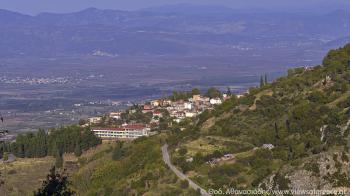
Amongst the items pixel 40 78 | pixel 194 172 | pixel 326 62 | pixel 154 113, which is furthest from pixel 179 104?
pixel 40 78

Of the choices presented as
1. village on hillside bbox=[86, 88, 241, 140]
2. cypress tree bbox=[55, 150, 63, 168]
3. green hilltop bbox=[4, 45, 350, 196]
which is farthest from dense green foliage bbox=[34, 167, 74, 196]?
village on hillside bbox=[86, 88, 241, 140]

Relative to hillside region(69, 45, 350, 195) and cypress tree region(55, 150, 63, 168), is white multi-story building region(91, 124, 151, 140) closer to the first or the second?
cypress tree region(55, 150, 63, 168)

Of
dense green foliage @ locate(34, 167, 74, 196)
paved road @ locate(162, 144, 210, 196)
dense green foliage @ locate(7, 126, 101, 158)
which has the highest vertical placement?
dense green foliage @ locate(34, 167, 74, 196)

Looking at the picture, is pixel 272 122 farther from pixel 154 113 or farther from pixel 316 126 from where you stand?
pixel 154 113

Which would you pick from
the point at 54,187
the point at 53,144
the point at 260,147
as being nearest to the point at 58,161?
the point at 53,144

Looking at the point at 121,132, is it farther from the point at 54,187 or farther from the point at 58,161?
the point at 54,187

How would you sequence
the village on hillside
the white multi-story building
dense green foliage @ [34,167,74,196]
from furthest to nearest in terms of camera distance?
the village on hillside, the white multi-story building, dense green foliage @ [34,167,74,196]

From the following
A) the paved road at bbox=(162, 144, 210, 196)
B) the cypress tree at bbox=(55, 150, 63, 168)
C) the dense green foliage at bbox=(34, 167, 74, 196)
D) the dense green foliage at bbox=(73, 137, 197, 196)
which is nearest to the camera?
the dense green foliage at bbox=(34, 167, 74, 196)

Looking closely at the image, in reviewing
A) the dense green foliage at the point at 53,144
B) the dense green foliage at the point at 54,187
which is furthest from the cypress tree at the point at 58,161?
the dense green foliage at the point at 54,187
